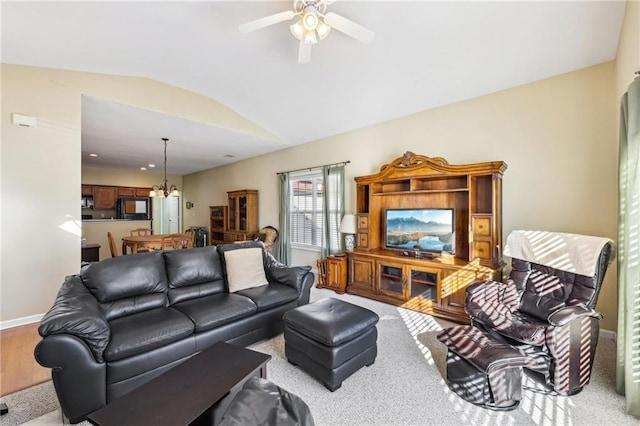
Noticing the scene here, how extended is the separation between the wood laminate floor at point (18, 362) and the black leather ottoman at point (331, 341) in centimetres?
207

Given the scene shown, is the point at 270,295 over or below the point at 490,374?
over

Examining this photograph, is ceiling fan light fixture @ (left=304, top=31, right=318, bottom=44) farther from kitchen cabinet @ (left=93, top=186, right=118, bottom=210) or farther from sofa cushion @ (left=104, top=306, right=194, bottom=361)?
kitchen cabinet @ (left=93, top=186, right=118, bottom=210)

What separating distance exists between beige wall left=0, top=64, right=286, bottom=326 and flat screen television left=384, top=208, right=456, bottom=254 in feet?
14.1

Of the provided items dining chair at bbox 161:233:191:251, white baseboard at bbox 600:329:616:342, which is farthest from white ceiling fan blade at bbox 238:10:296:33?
dining chair at bbox 161:233:191:251

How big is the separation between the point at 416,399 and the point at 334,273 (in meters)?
2.68

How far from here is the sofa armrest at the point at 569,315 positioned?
2008mm

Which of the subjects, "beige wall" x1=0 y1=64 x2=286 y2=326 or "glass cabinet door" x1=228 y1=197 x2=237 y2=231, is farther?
"glass cabinet door" x1=228 y1=197 x2=237 y2=231

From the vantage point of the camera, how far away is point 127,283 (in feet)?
8.41

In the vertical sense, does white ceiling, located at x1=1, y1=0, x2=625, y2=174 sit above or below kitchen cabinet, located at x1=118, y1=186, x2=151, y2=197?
above

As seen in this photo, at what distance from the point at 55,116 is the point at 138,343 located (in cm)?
327

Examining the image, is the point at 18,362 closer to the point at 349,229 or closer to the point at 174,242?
the point at 174,242

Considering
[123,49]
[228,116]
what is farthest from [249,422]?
[228,116]

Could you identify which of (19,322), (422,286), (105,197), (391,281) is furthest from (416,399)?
(105,197)

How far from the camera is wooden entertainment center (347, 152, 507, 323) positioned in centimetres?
330
